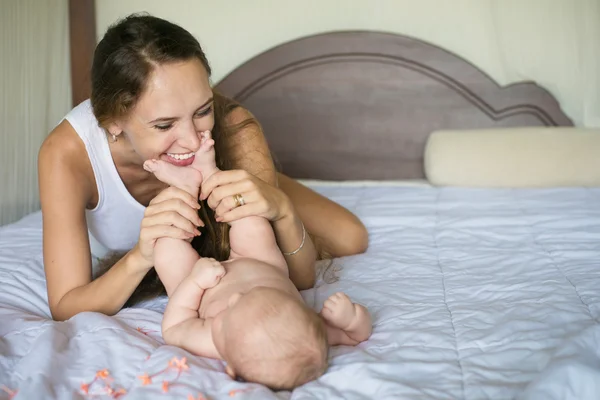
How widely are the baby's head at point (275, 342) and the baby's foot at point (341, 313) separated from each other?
9 centimetres

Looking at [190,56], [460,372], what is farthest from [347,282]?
[190,56]

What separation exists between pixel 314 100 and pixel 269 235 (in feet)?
4.67

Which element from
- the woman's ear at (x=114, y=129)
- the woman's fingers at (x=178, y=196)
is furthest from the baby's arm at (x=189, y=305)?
the woman's ear at (x=114, y=129)

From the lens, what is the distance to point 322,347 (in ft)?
3.52

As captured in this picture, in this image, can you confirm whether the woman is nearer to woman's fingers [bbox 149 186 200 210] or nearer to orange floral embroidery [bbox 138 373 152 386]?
woman's fingers [bbox 149 186 200 210]

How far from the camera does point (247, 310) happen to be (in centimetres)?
108

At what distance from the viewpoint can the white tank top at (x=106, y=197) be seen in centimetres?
155

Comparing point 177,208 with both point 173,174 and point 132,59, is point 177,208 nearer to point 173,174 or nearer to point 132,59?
point 173,174

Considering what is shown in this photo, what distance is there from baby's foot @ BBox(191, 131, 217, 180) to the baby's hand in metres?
0.20

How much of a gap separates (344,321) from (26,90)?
176 cm

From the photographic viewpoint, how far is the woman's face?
133 centimetres

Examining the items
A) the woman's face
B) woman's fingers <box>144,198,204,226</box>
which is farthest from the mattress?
the woman's face

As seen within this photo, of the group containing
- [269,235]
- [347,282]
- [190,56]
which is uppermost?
[190,56]

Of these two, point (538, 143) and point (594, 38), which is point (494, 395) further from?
point (594, 38)
